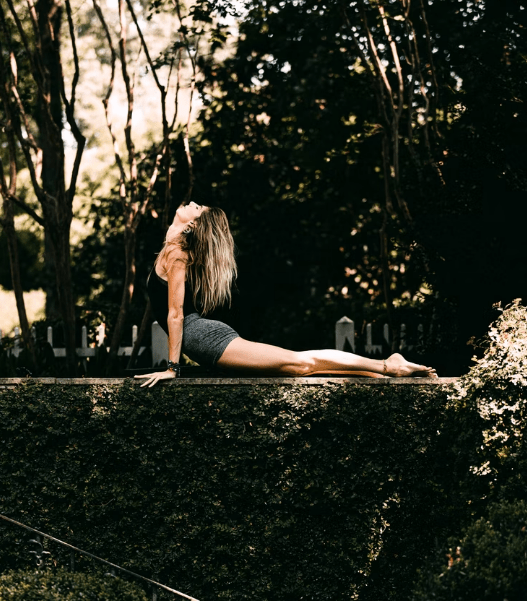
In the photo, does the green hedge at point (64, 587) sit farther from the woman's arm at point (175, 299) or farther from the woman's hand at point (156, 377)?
the woman's arm at point (175, 299)

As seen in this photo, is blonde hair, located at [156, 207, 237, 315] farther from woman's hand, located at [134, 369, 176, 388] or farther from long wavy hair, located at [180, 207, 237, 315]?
woman's hand, located at [134, 369, 176, 388]

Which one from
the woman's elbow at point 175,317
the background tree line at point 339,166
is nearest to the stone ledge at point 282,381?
the woman's elbow at point 175,317

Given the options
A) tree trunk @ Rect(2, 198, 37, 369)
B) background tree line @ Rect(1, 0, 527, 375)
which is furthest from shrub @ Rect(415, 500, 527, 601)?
tree trunk @ Rect(2, 198, 37, 369)

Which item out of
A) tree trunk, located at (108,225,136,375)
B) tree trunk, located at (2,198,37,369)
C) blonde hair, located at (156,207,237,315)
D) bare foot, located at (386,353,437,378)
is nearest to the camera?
bare foot, located at (386,353,437,378)

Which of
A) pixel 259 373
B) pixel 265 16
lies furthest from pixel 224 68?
pixel 259 373

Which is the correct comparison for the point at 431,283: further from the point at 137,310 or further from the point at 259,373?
the point at 137,310

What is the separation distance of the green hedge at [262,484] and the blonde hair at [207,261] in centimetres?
73

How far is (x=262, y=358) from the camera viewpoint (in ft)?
14.9

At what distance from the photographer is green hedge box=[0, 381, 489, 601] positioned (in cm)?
421

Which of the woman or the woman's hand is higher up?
the woman

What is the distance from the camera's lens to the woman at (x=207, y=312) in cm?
456

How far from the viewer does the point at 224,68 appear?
1153cm

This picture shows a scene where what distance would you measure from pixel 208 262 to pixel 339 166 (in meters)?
7.06

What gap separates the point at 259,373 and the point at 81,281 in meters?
10.1
